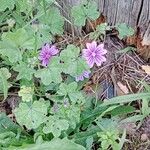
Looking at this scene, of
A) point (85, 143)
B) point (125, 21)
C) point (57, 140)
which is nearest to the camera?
point (57, 140)

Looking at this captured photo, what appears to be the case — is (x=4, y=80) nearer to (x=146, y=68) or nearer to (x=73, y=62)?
(x=73, y=62)

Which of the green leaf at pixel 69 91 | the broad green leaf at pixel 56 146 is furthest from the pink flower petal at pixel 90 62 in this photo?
the broad green leaf at pixel 56 146

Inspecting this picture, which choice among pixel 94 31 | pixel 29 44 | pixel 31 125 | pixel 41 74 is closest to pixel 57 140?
pixel 31 125

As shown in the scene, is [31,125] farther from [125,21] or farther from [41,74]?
[125,21]

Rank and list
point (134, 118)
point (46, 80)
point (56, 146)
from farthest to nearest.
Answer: point (134, 118)
point (46, 80)
point (56, 146)

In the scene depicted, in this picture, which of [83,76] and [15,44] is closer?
[15,44]

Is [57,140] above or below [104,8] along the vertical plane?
below

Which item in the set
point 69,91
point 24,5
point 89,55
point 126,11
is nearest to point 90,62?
point 89,55
